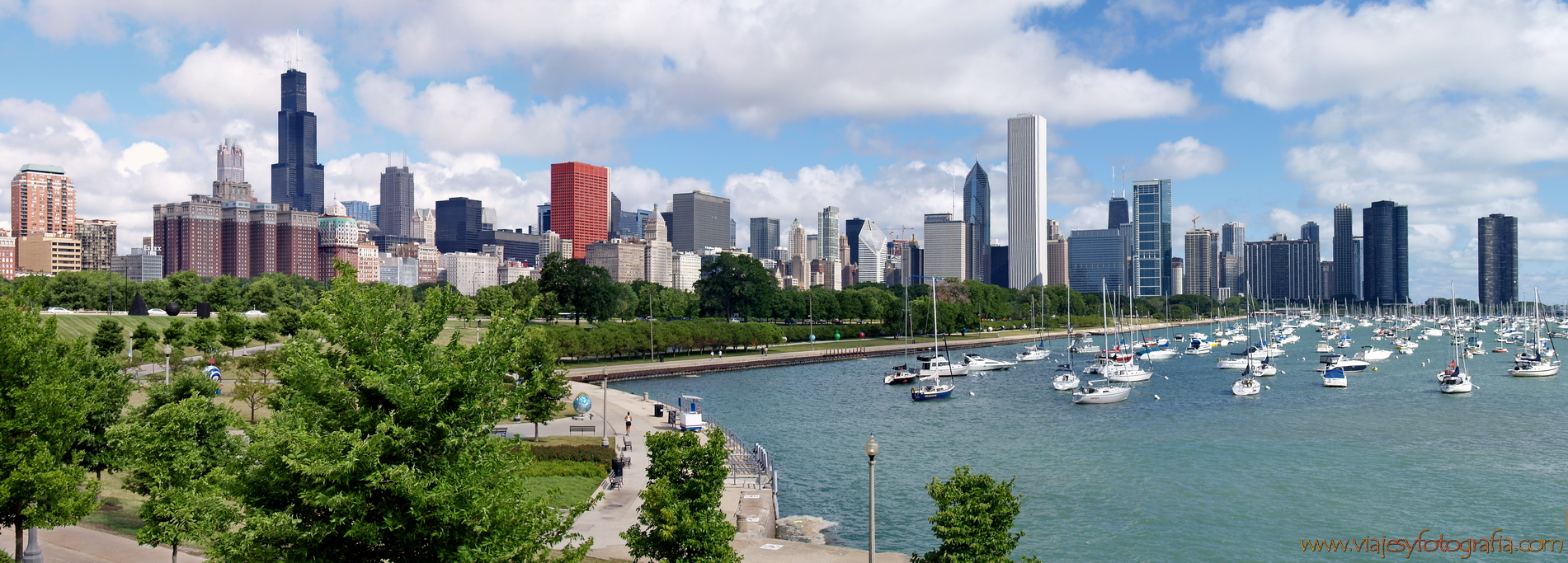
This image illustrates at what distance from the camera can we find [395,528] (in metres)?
13.7

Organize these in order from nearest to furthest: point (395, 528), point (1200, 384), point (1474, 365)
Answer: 1. point (395, 528)
2. point (1200, 384)
3. point (1474, 365)

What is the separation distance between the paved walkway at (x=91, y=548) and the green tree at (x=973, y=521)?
2038 centimetres

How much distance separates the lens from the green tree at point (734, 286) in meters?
176

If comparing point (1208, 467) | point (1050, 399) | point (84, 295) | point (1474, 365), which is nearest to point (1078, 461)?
point (1208, 467)

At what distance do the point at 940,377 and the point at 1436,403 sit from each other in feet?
155

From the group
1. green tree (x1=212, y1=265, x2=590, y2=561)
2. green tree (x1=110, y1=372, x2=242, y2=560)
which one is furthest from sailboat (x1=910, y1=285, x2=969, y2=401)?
green tree (x1=212, y1=265, x2=590, y2=561)

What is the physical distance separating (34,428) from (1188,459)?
54148mm

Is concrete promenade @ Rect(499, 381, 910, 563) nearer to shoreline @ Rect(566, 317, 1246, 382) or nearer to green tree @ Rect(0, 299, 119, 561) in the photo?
green tree @ Rect(0, 299, 119, 561)

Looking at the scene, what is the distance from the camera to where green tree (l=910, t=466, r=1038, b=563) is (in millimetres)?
21516

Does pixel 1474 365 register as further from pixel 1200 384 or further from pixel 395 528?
pixel 395 528

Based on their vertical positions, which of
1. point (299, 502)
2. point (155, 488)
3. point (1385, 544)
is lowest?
point (1385, 544)

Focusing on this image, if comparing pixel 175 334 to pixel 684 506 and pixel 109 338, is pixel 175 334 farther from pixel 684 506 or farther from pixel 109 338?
pixel 684 506

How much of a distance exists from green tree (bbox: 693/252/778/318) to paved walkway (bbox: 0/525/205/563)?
146385mm

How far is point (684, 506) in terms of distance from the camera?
23.4 metres
